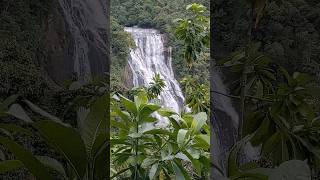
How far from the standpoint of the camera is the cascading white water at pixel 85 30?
1.59 m

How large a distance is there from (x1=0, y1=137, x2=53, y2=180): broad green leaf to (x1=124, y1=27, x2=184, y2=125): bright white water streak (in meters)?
1.71

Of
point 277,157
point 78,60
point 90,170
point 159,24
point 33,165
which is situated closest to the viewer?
point 33,165

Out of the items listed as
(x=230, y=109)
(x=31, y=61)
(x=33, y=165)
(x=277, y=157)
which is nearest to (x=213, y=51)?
(x=230, y=109)

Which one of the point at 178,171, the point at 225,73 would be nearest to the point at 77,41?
the point at 225,73

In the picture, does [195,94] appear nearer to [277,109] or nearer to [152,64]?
[152,64]

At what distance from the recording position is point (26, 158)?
85 centimetres

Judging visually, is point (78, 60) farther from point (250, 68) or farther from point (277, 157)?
point (277, 157)

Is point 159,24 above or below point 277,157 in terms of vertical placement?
above

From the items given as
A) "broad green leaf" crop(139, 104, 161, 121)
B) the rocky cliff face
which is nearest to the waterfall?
"broad green leaf" crop(139, 104, 161, 121)

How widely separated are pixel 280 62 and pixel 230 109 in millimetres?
284

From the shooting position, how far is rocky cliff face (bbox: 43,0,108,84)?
159cm

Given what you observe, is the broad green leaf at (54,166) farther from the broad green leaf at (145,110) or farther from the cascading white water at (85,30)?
the broad green leaf at (145,110)

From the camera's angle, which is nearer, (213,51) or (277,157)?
(277,157)

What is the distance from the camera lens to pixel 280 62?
164 centimetres
